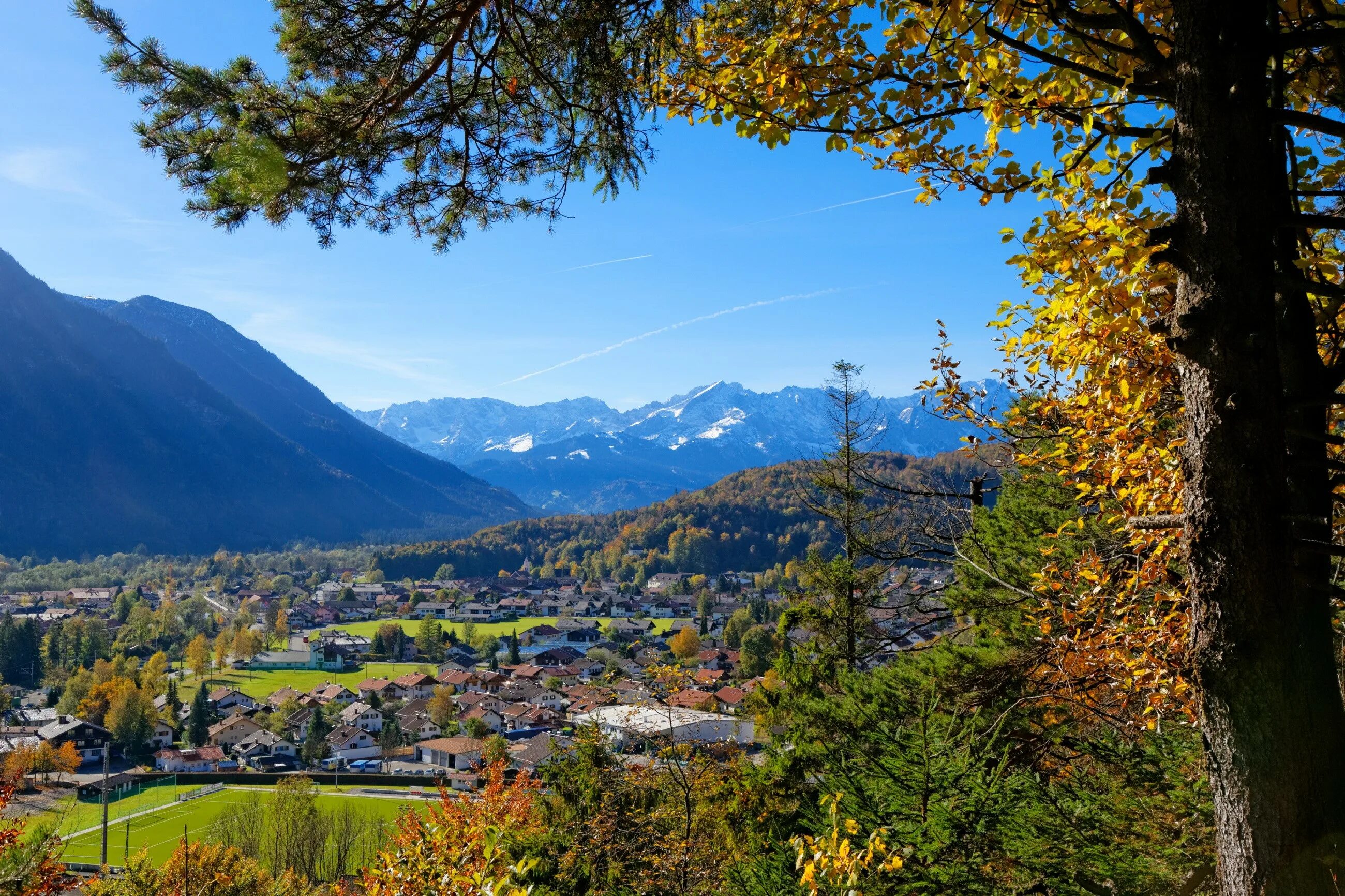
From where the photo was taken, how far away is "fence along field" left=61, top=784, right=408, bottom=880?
1151 inches

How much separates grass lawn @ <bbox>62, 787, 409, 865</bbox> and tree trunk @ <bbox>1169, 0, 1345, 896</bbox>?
35.0m

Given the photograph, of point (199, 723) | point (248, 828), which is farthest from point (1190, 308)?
point (199, 723)

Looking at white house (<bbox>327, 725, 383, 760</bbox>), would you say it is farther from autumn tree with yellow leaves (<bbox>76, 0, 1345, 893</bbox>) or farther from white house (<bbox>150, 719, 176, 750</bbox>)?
autumn tree with yellow leaves (<bbox>76, 0, 1345, 893</bbox>)

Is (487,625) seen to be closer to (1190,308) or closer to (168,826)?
(168,826)

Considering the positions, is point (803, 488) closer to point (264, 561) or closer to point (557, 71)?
point (557, 71)

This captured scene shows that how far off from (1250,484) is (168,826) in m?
42.6

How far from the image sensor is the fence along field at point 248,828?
29.2m

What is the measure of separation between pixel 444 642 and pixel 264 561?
9760 cm

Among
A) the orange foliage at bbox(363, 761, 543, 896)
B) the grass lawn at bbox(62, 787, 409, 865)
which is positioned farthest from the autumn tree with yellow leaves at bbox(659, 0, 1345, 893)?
the grass lawn at bbox(62, 787, 409, 865)

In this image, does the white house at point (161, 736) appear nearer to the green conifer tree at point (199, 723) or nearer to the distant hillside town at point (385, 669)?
the distant hillside town at point (385, 669)

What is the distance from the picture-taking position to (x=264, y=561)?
15588 cm

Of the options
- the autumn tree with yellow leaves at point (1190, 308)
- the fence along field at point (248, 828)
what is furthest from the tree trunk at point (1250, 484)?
the fence along field at point (248, 828)

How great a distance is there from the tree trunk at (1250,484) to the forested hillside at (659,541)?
9459 centimetres

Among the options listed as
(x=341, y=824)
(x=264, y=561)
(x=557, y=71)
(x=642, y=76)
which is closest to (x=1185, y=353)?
(x=642, y=76)
